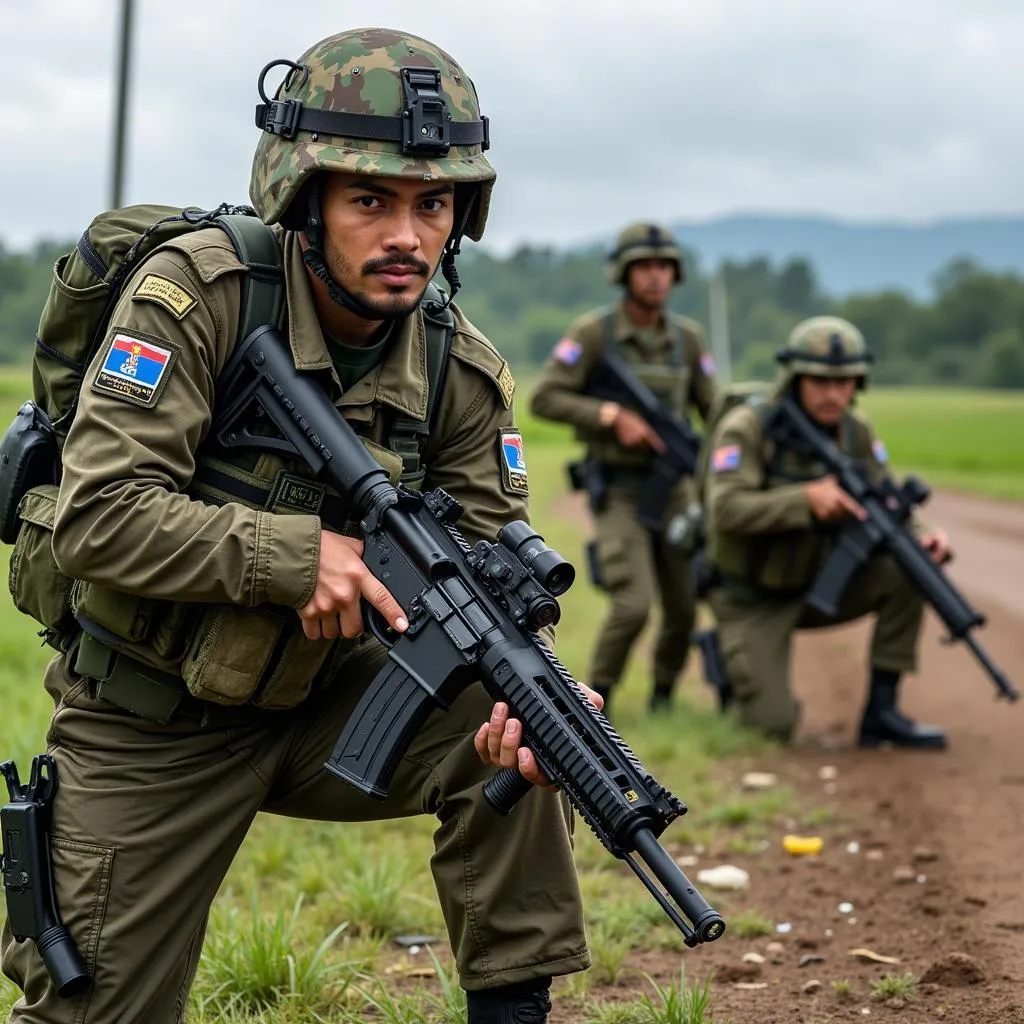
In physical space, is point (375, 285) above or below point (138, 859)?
above

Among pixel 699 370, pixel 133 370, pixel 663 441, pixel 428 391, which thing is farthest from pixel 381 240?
pixel 699 370

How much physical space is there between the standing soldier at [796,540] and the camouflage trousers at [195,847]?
4.39 meters

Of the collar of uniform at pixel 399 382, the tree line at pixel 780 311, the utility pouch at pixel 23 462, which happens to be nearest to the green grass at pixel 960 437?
the tree line at pixel 780 311

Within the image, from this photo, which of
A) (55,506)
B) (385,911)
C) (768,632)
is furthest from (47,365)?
(768,632)

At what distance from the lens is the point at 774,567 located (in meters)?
7.89

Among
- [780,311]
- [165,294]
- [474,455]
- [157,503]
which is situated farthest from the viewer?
[780,311]

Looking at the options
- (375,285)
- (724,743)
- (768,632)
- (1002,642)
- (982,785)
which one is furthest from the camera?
(1002,642)

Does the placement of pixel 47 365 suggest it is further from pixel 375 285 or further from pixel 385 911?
pixel 385 911

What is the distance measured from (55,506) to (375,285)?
0.81 metres

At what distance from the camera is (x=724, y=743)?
750 cm

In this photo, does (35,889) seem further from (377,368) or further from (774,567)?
(774,567)

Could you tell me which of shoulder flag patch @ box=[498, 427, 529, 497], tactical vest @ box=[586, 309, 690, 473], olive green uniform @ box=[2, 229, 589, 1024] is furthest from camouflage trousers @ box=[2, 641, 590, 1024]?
tactical vest @ box=[586, 309, 690, 473]

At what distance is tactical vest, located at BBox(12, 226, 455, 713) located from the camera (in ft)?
10.6

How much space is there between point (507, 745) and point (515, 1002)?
0.60 m
